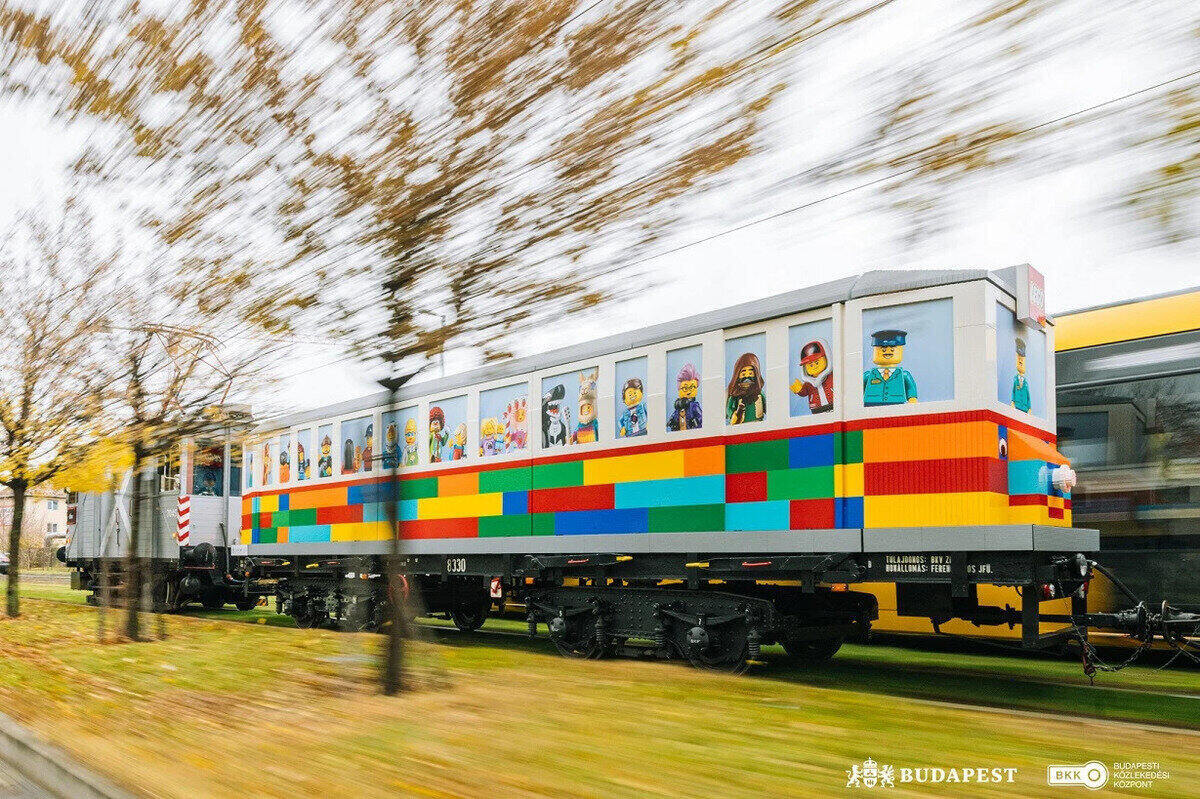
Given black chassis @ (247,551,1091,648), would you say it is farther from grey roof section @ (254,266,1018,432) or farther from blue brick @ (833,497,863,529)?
grey roof section @ (254,266,1018,432)

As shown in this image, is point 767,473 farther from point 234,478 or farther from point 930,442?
point 234,478

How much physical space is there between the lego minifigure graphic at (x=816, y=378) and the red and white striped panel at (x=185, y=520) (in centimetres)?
1330

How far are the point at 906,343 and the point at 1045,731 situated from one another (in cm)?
344

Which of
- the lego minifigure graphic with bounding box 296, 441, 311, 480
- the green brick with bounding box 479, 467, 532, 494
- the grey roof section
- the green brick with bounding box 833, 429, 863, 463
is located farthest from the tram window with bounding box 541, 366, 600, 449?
the lego minifigure graphic with bounding box 296, 441, 311, 480

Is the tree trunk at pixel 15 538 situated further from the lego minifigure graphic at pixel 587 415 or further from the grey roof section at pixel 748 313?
the lego minifigure graphic at pixel 587 415

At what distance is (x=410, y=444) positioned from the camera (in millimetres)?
12820

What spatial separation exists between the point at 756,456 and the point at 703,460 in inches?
21.7

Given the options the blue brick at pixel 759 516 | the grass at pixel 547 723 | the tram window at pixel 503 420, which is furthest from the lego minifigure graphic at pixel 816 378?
the tram window at pixel 503 420

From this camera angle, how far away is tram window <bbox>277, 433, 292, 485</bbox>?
15.1m

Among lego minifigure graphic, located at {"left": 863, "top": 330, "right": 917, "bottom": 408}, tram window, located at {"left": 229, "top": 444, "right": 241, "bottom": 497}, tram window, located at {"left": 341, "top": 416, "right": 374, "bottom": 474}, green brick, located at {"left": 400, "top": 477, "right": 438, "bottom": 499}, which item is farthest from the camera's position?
tram window, located at {"left": 229, "top": 444, "right": 241, "bottom": 497}

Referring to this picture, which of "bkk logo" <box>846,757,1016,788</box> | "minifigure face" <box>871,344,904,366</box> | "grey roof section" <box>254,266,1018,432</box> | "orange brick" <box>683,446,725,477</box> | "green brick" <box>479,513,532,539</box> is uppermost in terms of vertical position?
"grey roof section" <box>254,266,1018,432</box>

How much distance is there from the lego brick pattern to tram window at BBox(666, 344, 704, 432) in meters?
0.23

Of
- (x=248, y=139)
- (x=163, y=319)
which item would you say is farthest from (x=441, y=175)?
(x=163, y=319)

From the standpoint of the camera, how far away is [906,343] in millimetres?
8258
